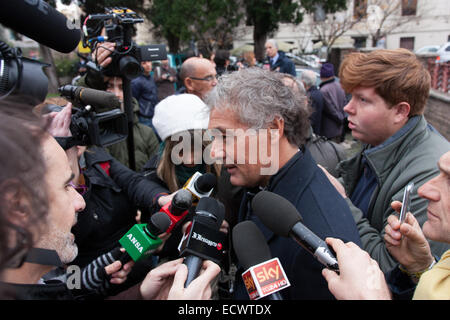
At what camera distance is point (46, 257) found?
1.12m

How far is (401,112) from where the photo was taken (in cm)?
219

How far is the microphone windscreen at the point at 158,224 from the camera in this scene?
1.62 m

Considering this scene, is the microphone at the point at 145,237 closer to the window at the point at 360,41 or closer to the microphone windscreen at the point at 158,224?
the microphone windscreen at the point at 158,224

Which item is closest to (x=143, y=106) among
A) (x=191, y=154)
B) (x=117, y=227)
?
(x=191, y=154)

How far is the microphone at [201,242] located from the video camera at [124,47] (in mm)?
1310

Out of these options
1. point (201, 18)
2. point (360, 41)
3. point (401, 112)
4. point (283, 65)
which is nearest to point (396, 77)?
point (401, 112)

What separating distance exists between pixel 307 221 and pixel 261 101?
66 cm

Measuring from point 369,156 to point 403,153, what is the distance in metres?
0.19

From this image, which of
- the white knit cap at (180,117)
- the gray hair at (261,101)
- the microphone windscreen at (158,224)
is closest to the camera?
the microphone windscreen at (158,224)

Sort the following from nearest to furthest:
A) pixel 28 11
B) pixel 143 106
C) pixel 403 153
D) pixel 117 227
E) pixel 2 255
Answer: pixel 2 255 → pixel 28 11 → pixel 403 153 → pixel 117 227 → pixel 143 106

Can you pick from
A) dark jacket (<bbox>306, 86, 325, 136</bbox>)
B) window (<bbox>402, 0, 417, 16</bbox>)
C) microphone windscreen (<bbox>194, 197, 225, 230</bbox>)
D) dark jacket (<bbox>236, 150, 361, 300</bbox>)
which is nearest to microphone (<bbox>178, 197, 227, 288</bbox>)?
microphone windscreen (<bbox>194, 197, 225, 230</bbox>)

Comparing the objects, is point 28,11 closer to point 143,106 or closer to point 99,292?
point 99,292

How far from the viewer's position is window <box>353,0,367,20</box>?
22.8 metres

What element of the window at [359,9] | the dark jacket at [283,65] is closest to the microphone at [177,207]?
the dark jacket at [283,65]
